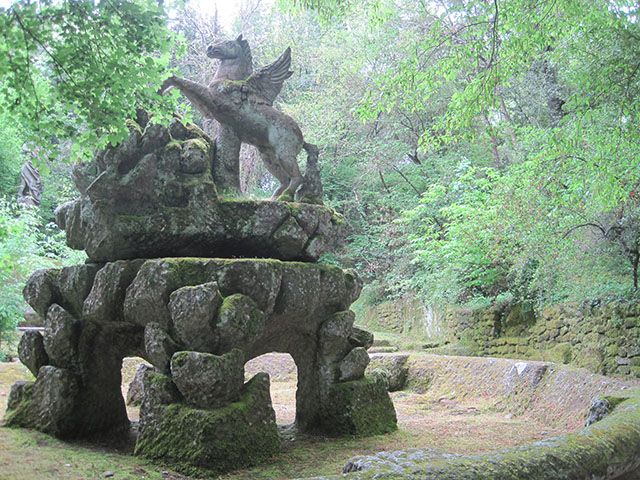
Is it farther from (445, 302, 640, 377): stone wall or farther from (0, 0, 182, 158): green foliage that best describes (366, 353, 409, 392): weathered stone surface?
(0, 0, 182, 158): green foliage

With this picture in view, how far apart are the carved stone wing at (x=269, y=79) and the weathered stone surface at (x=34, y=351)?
340 cm

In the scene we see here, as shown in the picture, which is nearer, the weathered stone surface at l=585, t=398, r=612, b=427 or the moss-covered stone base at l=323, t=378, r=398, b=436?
the weathered stone surface at l=585, t=398, r=612, b=427

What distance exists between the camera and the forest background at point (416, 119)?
3.85 m

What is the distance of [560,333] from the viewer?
10734 millimetres

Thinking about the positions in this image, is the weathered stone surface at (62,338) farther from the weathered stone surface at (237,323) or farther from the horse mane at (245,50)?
the horse mane at (245,50)

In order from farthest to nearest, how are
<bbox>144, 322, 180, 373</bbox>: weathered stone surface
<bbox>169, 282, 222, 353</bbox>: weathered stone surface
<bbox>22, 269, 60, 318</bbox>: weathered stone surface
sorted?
<bbox>22, 269, 60, 318</bbox>: weathered stone surface, <bbox>144, 322, 180, 373</bbox>: weathered stone surface, <bbox>169, 282, 222, 353</bbox>: weathered stone surface

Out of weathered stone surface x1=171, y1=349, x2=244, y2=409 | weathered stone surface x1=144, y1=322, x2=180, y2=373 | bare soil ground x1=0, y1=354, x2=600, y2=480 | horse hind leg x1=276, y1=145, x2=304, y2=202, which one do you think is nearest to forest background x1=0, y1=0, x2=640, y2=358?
horse hind leg x1=276, y1=145, x2=304, y2=202

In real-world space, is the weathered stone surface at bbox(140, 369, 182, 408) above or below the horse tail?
below

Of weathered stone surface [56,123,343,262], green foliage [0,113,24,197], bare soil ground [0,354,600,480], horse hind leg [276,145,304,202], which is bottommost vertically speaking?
bare soil ground [0,354,600,480]

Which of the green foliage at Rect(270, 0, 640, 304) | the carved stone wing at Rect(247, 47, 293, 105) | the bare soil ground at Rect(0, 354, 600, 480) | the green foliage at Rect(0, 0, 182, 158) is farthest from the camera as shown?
the green foliage at Rect(270, 0, 640, 304)

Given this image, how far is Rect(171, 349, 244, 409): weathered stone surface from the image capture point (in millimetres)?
4328

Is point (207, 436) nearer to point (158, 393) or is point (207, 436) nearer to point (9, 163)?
point (158, 393)

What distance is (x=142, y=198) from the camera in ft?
17.1

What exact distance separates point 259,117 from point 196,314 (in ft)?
8.83
